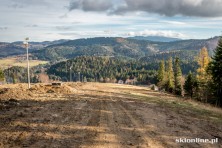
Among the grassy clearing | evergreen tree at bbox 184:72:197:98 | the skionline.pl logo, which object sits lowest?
evergreen tree at bbox 184:72:197:98

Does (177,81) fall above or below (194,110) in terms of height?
below

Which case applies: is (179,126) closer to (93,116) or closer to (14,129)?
(93,116)

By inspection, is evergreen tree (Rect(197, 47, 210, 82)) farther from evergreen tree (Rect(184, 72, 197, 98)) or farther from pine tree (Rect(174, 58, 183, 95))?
pine tree (Rect(174, 58, 183, 95))

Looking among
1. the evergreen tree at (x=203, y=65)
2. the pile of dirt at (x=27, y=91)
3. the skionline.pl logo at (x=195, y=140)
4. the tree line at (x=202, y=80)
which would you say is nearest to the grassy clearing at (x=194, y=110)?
the skionline.pl logo at (x=195, y=140)

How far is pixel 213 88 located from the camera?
196 feet

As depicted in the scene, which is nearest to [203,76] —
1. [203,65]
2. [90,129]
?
[203,65]

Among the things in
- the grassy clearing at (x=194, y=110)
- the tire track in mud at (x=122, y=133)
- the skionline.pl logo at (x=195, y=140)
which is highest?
the tire track in mud at (x=122, y=133)

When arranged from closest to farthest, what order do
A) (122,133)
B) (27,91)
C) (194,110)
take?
(122,133), (194,110), (27,91)

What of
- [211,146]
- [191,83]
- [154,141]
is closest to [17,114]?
[154,141]

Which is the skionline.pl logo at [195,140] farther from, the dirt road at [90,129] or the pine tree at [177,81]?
the pine tree at [177,81]

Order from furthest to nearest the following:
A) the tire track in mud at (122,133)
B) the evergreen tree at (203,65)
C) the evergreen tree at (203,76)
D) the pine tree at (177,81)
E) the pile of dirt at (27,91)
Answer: the pine tree at (177,81) → the evergreen tree at (203,65) → the evergreen tree at (203,76) → the pile of dirt at (27,91) → the tire track in mud at (122,133)

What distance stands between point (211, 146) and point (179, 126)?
4.03 meters

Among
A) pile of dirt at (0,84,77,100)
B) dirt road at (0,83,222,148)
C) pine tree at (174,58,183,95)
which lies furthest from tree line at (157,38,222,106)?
dirt road at (0,83,222,148)

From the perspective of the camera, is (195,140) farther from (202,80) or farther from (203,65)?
(203,65)
